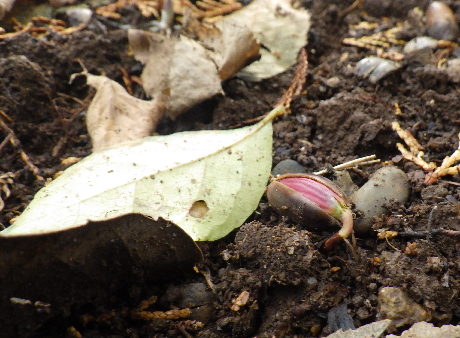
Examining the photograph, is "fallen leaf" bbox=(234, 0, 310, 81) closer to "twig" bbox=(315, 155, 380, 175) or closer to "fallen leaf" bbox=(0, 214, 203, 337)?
"twig" bbox=(315, 155, 380, 175)


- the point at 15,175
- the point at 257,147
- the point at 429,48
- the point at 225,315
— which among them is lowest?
the point at 225,315

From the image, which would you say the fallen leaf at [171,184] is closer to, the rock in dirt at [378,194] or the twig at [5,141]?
the rock in dirt at [378,194]

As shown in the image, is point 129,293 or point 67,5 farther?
point 67,5

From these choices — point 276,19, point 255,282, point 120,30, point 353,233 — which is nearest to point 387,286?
point 353,233

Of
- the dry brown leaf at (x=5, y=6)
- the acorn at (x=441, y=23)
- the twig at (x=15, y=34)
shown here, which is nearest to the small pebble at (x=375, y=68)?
the acorn at (x=441, y=23)

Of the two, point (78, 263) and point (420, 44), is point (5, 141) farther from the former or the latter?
point (420, 44)

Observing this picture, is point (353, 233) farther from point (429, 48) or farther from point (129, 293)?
point (429, 48)

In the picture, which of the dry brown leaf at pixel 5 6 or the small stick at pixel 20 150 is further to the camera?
the dry brown leaf at pixel 5 6
